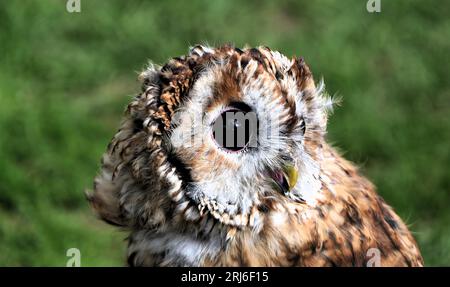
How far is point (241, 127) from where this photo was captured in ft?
7.50

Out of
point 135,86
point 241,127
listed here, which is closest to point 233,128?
point 241,127

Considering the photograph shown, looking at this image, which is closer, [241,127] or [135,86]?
[241,127]

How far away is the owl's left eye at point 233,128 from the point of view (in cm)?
228

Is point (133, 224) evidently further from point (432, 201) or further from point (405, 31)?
point (405, 31)

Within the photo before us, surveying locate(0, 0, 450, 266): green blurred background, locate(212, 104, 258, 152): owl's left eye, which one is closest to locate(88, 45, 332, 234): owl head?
locate(212, 104, 258, 152): owl's left eye

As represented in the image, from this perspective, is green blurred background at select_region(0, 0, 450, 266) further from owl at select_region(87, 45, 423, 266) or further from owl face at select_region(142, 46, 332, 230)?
owl face at select_region(142, 46, 332, 230)

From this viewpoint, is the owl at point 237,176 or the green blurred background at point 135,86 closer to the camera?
the owl at point 237,176

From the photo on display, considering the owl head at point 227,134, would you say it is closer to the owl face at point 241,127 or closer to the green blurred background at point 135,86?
the owl face at point 241,127

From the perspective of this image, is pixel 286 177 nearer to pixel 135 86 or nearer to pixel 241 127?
pixel 241 127

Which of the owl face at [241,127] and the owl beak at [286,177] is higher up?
the owl face at [241,127]

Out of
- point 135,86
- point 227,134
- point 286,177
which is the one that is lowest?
point 286,177

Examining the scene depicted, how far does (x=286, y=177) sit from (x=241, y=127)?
0.22 meters

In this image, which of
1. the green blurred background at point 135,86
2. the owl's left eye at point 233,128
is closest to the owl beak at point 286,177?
the owl's left eye at point 233,128

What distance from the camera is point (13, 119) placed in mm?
4715
